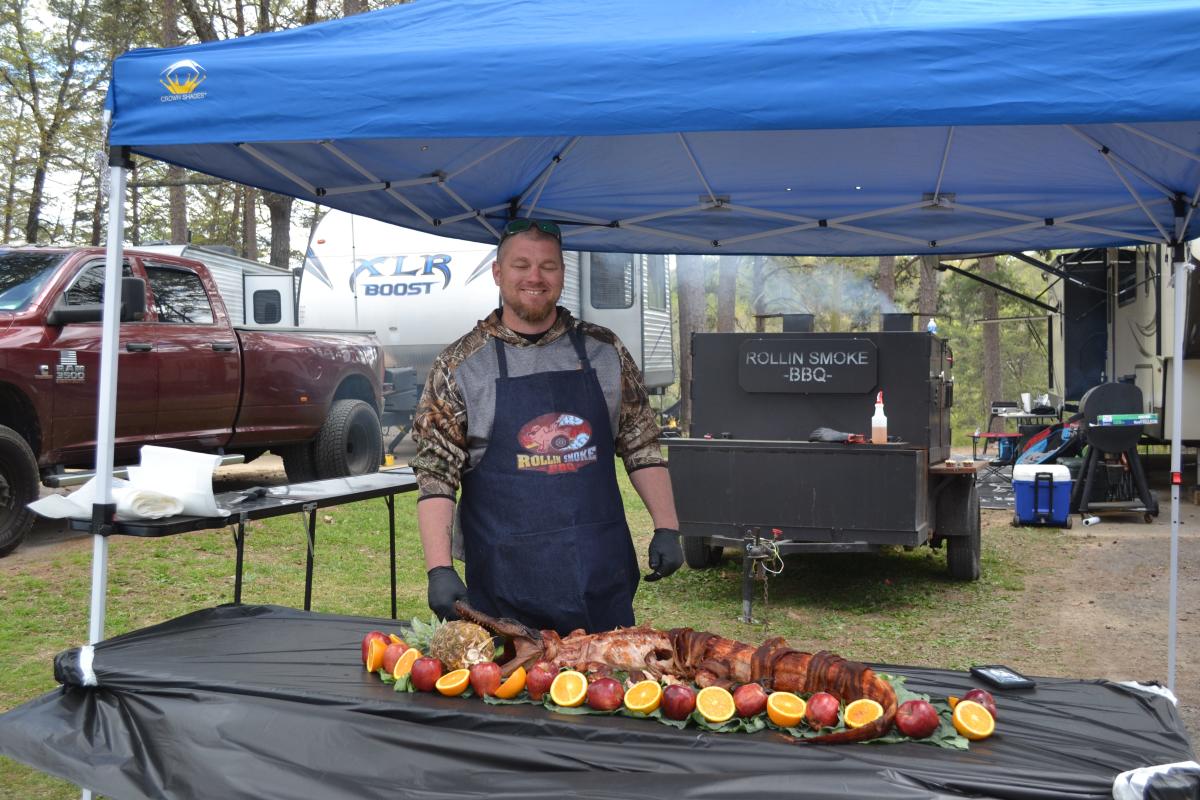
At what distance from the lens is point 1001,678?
3.00 meters

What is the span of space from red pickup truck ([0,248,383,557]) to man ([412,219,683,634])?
3.42 meters

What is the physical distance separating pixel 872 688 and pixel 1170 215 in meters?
3.04

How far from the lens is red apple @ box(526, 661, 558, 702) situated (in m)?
2.76

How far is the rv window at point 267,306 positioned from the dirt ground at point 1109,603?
3.01 m

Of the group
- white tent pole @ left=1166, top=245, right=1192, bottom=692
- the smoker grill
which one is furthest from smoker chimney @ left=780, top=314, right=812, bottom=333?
white tent pole @ left=1166, top=245, right=1192, bottom=692

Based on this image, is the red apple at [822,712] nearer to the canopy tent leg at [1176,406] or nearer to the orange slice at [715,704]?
the orange slice at [715,704]

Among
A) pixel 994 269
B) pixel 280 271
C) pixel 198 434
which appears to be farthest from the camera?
pixel 994 269

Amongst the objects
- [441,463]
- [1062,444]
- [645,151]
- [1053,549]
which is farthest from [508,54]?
[1062,444]

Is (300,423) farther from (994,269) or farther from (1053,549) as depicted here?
(994,269)

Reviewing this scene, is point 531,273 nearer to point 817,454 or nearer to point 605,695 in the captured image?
point 605,695

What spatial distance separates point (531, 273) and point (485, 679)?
1249 mm

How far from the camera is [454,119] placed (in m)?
2.91

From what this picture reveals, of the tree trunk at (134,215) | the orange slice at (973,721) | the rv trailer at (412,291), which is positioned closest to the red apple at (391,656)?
the orange slice at (973,721)

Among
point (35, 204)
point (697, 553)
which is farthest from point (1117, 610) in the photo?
point (35, 204)
